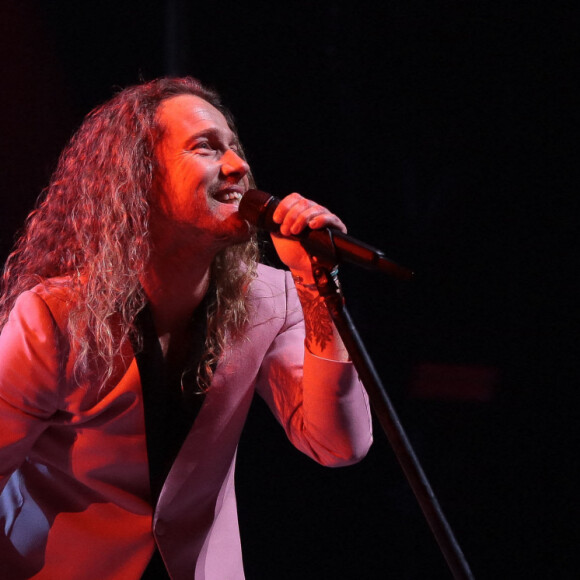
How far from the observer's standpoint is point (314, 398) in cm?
131

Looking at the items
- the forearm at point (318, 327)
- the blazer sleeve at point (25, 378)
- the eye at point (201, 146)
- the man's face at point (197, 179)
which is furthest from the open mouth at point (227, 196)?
the blazer sleeve at point (25, 378)

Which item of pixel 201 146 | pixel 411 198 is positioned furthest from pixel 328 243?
pixel 411 198

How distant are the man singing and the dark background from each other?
669 millimetres

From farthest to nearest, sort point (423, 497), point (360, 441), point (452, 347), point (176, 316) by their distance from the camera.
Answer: point (452, 347) < point (176, 316) < point (360, 441) < point (423, 497)

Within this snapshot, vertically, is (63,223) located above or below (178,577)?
above

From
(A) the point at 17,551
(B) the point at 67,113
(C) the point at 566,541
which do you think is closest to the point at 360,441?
(A) the point at 17,551

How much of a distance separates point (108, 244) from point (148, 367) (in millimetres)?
321

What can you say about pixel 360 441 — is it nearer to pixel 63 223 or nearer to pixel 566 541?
pixel 63 223

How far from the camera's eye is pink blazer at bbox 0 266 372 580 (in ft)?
4.09

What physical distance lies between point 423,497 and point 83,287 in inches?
35.7

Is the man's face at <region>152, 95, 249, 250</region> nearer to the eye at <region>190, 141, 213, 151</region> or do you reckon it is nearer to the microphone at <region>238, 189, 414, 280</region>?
the eye at <region>190, 141, 213, 151</region>

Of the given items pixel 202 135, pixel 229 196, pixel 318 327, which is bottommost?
pixel 318 327

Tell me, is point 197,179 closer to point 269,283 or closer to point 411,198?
point 269,283

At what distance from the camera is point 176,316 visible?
1499 mm
